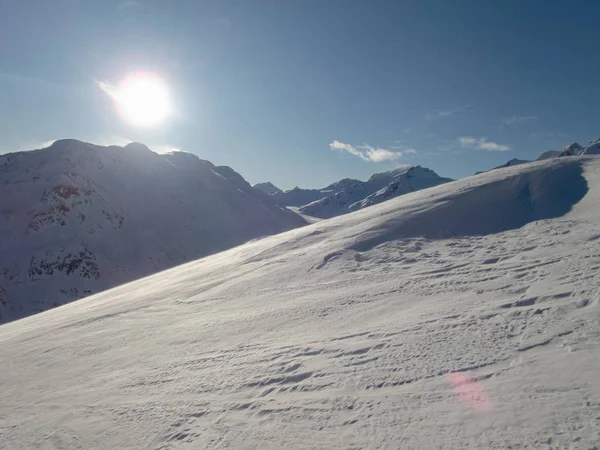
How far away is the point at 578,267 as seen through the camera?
6.20 meters

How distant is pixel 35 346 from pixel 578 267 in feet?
36.6

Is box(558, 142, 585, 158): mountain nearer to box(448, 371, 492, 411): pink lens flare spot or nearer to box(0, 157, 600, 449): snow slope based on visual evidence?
box(0, 157, 600, 449): snow slope

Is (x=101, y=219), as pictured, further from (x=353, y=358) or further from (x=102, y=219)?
(x=353, y=358)

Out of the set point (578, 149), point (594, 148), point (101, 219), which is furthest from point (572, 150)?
point (101, 219)

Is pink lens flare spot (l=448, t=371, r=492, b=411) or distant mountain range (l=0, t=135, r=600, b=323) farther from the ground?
distant mountain range (l=0, t=135, r=600, b=323)

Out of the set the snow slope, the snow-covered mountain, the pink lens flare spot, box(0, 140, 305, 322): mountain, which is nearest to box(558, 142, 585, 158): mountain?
the snow-covered mountain

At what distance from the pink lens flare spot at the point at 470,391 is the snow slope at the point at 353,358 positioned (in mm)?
16

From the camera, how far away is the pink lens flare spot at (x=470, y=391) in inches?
137

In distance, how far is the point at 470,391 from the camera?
3.67 m

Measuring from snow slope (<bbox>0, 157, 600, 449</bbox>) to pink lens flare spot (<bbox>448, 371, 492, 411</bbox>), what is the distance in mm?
16

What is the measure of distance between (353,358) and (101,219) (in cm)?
7842

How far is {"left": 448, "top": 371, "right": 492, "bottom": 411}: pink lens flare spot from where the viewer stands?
3471 mm

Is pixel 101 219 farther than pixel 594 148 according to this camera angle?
No

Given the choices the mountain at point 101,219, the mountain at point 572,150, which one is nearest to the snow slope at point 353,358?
the mountain at point 101,219
